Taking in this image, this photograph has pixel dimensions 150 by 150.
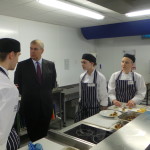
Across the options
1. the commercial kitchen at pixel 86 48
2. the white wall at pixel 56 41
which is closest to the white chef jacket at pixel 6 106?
the commercial kitchen at pixel 86 48

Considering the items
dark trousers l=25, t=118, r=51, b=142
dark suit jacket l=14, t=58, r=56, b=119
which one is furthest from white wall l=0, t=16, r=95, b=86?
dark trousers l=25, t=118, r=51, b=142

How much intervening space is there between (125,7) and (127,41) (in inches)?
160

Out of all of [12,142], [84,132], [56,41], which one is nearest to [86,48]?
[56,41]

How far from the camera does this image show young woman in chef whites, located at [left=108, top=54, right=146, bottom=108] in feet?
7.84

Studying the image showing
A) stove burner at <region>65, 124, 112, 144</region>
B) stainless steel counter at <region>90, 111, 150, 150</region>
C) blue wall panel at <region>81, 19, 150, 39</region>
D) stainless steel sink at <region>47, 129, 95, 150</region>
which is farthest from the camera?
blue wall panel at <region>81, 19, 150, 39</region>

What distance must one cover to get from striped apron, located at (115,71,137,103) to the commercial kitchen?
232 millimetres

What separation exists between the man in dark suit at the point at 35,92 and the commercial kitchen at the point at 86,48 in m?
0.69

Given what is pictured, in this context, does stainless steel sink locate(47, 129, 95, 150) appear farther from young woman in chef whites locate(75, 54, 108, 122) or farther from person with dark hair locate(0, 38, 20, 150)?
young woman in chef whites locate(75, 54, 108, 122)

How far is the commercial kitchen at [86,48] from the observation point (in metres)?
1.19

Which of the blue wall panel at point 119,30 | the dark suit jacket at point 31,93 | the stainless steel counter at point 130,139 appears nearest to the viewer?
the stainless steel counter at point 130,139

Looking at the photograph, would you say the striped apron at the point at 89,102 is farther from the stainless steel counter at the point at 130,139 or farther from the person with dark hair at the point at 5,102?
the person with dark hair at the point at 5,102

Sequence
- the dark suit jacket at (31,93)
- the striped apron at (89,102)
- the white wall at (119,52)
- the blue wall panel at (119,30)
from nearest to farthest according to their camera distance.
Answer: the dark suit jacket at (31,93)
the striped apron at (89,102)
the blue wall panel at (119,30)
the white wall at (119,52)

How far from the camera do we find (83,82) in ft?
7.94

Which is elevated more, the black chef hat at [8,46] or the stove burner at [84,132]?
the black chef hat at [8,46]
